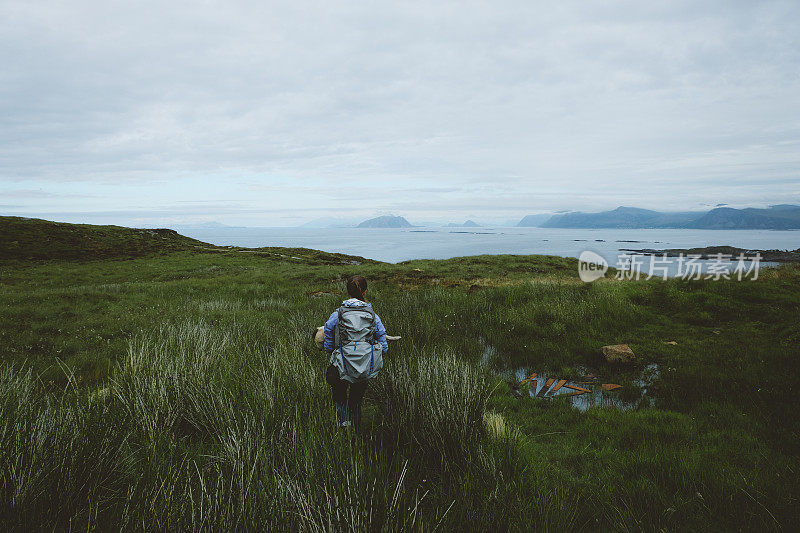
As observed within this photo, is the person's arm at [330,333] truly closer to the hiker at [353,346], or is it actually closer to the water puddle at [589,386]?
the hiker at [353,346]

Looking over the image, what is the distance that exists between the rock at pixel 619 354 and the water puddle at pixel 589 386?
0.99ft

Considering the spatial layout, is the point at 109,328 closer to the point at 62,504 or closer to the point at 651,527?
the point at 62,504

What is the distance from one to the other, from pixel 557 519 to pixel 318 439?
2192 mm

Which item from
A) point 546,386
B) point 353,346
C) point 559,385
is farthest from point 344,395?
point 559,385

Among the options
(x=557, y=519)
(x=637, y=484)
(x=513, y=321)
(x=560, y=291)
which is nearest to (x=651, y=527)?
(x=637, y=484)

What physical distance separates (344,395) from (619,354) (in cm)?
654

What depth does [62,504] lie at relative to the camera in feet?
8.39

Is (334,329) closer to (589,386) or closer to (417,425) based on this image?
(417,425)

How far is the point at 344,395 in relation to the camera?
14.7ft

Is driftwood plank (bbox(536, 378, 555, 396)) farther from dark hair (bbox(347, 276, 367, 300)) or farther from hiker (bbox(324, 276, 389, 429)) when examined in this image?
dark hair (bbox(347, 276, 367, 300))

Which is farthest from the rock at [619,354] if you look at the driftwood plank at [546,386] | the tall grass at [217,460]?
the tall grass at [217,460]

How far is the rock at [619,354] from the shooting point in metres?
7.68

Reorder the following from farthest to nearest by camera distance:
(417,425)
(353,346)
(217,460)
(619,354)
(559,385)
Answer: (619,354)
(559,385)
(417,425)
(353,346)
(217,460)

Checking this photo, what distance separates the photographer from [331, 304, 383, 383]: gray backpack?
418 cm
